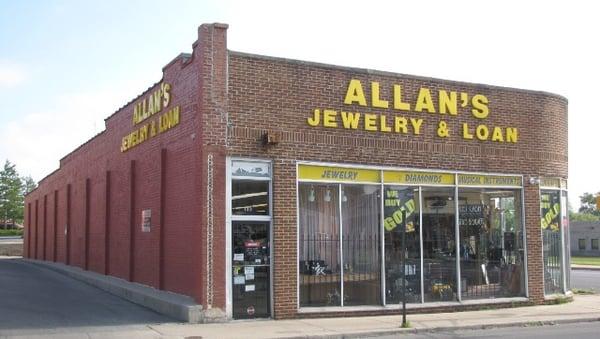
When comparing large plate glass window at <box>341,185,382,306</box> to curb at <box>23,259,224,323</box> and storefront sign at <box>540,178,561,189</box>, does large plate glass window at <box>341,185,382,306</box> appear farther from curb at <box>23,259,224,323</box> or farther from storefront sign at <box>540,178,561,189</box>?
storefront sign at <box>540,178,561,189</box>

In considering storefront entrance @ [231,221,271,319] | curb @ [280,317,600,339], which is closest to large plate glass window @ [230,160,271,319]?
storefront entrance @ [231,221,271,319]

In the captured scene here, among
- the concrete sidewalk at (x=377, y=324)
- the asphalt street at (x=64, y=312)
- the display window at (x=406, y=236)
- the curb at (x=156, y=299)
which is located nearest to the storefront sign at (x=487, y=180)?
the display window at (x=406, y=236)


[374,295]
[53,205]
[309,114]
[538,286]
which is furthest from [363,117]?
[53,205]

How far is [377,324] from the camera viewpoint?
1402 cm

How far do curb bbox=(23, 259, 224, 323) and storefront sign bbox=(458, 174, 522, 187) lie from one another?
7.48 m

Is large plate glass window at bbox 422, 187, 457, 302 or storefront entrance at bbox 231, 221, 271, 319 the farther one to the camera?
large plate glass window at bbox 422, 187, 457, 302

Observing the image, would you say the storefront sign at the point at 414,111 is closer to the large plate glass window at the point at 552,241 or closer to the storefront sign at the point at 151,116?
the large plate glass window at the point at 552,241

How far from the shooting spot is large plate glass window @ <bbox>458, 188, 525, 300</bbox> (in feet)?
56.4

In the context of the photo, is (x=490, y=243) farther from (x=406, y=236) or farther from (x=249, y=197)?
(x=249, y=197)

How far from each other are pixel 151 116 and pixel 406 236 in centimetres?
776

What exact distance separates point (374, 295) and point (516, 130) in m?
6.28

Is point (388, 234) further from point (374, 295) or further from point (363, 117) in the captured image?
point (363, 117)

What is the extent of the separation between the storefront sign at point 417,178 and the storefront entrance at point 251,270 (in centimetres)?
352

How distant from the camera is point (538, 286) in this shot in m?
17.9
